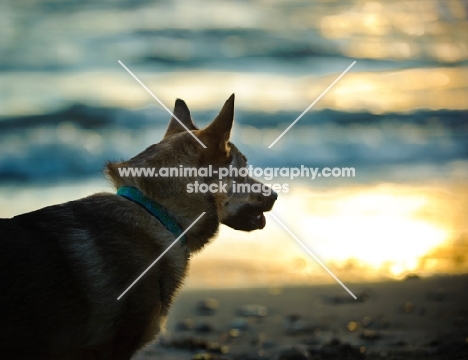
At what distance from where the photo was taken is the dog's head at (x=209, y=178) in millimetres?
4582

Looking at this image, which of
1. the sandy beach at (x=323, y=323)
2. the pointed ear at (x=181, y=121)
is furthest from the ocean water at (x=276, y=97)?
the pointed ear at (x=181, y=121)

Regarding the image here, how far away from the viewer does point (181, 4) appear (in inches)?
505

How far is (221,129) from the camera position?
462 cm

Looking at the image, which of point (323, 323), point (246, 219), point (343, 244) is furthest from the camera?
point (343, 244)

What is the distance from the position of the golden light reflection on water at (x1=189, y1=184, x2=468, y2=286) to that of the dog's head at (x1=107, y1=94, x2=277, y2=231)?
2465mm

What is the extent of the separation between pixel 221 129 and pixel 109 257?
0.98m

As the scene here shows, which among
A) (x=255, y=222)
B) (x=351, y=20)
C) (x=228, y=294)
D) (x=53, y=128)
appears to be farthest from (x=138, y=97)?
(x=255, y=222)

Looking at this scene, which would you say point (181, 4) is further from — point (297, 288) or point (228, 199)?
point (228, 199)

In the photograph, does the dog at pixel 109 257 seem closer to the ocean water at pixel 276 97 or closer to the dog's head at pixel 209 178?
the dog's head at pixel 209 178

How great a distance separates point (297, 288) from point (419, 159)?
3.57m

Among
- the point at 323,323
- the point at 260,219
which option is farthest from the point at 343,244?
the point at 260,219

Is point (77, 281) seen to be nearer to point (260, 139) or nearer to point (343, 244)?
point (343, 244)

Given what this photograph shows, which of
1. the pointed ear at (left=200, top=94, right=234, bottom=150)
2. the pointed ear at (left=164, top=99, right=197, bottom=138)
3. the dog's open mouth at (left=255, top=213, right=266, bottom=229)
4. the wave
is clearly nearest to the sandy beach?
the dog's open mouth at (left=255, top=213, right=266, bottom=229)

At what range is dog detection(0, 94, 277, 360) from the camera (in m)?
4.05
